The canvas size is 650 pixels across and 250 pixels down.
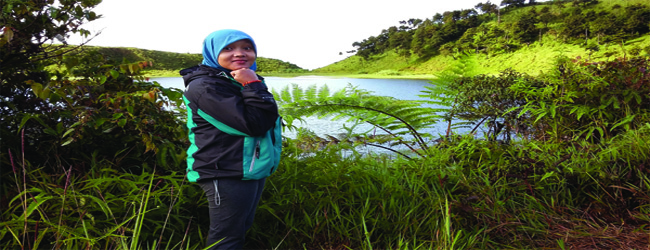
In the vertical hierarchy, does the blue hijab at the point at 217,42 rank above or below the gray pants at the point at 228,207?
above

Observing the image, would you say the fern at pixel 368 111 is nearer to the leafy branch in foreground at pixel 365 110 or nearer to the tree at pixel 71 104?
the leafy branch in foreground at pixel 365 110

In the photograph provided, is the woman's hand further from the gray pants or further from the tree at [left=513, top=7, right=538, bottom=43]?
the tree at [left=513, top=7, right=538, bottom=43]

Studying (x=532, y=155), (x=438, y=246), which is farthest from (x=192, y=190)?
(x=532, y=155)

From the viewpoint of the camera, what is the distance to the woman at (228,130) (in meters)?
1.42

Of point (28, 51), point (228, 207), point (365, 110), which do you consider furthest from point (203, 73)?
point (365, 110)

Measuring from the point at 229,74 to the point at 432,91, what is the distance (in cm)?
304

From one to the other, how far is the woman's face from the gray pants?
57cm

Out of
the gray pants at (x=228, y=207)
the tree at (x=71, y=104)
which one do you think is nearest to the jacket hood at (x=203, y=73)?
the tree at (x=71, y=104)

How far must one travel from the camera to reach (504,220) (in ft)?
7.38

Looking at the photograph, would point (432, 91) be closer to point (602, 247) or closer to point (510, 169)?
point (510, 169)

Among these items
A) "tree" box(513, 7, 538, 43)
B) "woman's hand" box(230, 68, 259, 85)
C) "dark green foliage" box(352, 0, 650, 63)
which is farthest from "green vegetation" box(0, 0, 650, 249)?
"tree" box(513, 7, 538, 43)

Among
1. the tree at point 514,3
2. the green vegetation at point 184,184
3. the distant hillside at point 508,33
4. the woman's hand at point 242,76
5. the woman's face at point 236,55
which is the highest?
the tree at point 514,3

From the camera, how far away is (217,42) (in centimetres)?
156

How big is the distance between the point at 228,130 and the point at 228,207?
0.38m
